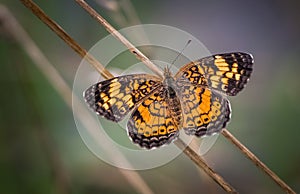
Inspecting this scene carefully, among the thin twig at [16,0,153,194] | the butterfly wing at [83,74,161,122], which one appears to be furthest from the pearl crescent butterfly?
the thin twig at [16,0,153,194]

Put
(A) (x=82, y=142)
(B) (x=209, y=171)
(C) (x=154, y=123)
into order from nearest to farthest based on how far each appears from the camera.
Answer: (B) (x=209, y=171) → (C) (x=154, y=123) → (A) (x=82, y=142)

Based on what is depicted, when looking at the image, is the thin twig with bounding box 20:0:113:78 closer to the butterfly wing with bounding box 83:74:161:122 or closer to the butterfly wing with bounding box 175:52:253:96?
the butterfly wing with bounding box 83:74:161:122

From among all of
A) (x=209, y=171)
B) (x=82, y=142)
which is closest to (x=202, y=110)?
(x=209, y=171)

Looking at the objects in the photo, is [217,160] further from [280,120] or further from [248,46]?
[248,46]

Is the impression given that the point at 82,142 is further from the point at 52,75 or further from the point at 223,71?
the point at 223,71

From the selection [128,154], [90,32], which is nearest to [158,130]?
[128,154]

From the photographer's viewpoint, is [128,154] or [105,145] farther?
[128,154]

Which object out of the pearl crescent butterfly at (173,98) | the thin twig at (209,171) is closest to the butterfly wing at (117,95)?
the pearl crescent butterfly at (173,98)
